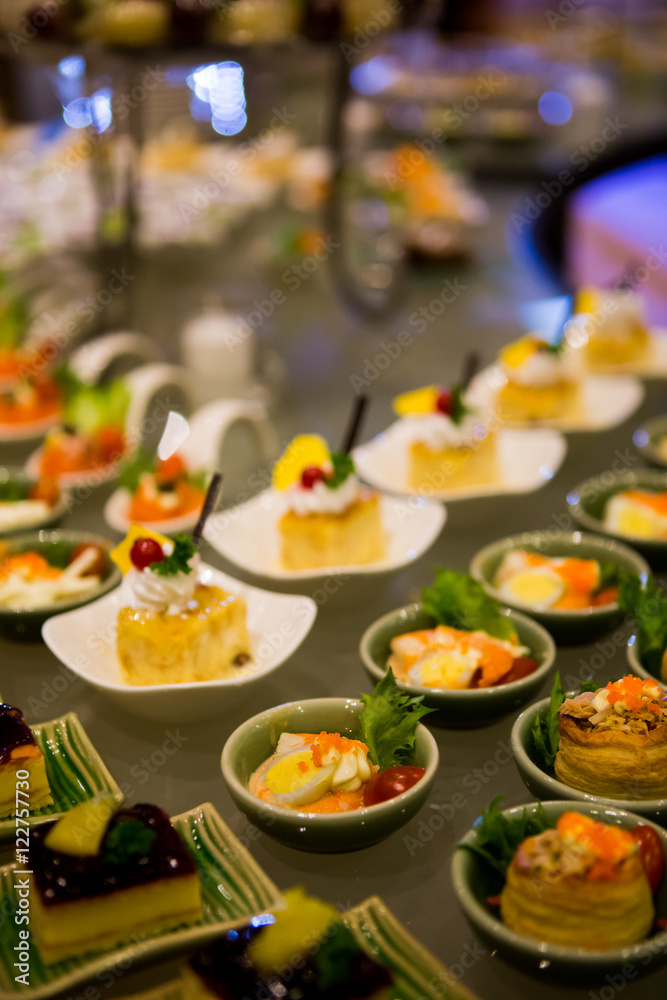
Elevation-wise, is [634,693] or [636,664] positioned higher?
[634,693]

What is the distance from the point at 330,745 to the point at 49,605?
2.69 feet

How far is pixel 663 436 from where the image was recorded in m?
3.15

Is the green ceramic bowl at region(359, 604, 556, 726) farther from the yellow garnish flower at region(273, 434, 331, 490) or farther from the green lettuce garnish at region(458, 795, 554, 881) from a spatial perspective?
the yellow garnish flower at region(273, 434, 331, 490)

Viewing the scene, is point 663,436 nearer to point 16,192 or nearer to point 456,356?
point 456,356

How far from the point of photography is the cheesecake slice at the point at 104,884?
1415 mm

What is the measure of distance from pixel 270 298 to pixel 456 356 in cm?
139

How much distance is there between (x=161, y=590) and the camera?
2.00 m

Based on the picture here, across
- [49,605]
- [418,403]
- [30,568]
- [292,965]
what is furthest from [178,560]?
[418,403]

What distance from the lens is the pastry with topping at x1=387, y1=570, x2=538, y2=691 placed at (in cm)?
193

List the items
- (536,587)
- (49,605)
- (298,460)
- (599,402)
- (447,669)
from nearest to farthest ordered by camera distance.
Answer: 1. (447,669)
2. (49,605)
3. (536,587)
4. (298,460)
5. (599,402)

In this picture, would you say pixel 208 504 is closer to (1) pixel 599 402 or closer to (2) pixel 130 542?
(2) pixel 130 542

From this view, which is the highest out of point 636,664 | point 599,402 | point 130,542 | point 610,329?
point 130,542

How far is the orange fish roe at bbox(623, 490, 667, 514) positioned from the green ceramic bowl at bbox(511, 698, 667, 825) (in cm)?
103

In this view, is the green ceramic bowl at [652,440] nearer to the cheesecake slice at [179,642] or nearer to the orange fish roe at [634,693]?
the orange fish roe at [634,693]
